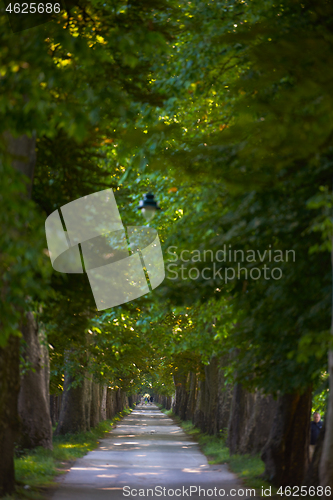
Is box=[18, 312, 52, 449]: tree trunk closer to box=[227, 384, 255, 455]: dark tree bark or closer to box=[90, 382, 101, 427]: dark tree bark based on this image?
box=[227, 384, 255, 455]: dark tree bark

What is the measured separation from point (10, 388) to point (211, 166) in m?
4.88

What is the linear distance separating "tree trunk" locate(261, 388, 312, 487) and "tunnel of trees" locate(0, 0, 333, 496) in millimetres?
29

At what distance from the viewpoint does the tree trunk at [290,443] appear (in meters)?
12.5

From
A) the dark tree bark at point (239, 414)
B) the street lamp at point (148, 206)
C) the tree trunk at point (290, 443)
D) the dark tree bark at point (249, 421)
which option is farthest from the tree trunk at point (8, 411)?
the dark tree bark at point (239, 414)

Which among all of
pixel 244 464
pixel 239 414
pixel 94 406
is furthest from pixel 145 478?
pixel 94 406

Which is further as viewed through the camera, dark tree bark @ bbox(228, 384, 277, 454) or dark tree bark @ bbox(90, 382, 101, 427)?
dark tree bark @ bbox(90, 382, 101, 427)

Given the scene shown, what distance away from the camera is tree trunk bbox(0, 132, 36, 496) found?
9717mm

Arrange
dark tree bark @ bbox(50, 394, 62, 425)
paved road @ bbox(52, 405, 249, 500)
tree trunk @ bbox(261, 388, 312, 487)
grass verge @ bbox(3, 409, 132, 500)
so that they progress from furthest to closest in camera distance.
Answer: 1. dark tree bark @ bbox(50, 394, 62, 425)
2. tree trunk @ bbox(261, 388, 312, 487)
3. paved road @ bbox(52, 405, 249, 500)
4. grass verge @ bbox(3, 409, 132, 500)

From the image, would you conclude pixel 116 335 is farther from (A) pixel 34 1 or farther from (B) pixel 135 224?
(A) pixel 34 1

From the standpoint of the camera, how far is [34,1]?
27.0ft

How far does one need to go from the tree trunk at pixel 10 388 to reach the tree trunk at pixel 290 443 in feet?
17.4

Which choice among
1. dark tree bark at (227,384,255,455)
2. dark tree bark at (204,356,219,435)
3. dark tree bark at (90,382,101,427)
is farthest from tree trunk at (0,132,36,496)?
dark tree bark at (90,382,101,427)

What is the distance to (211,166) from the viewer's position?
10297 mm

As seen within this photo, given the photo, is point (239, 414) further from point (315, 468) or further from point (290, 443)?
point (315, 468)
